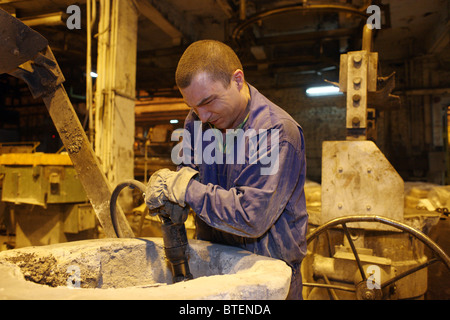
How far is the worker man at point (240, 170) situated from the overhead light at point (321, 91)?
254 inches

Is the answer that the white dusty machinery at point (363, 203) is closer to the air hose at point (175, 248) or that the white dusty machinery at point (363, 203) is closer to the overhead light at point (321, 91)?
the air hose at point (175, 248)

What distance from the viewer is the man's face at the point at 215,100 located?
1418 mm

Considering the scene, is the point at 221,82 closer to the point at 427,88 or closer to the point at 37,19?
the point at 37,19

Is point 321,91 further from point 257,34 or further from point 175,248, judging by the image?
point 175,248

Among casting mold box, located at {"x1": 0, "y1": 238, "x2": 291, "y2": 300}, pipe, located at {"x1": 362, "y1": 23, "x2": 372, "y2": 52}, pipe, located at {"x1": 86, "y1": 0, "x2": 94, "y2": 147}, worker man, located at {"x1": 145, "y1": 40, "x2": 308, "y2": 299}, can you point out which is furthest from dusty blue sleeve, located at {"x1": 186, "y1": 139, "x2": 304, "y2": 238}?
pipe, located at {"x1": 86, "y1": 0, "x2": 94, "y2": 147}

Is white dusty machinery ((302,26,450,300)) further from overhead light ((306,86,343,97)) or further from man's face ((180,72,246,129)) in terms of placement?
overhead light ((306,86,343,97))

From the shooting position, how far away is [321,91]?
7617 millimetres

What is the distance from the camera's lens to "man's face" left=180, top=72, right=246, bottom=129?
1418 mm

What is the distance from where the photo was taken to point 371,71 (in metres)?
2.62

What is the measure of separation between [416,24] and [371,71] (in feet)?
18.2

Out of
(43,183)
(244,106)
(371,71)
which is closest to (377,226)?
(371,71)

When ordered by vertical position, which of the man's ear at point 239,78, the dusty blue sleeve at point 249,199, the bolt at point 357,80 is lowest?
the dusty blue sleeve at point 249,199

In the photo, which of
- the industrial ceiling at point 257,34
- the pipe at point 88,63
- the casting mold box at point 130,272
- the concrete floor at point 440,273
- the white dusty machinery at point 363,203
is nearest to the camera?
the casting mold box at point 130,272

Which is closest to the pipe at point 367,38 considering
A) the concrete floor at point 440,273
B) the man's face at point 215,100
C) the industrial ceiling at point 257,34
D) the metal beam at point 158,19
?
the industrial ceiling at point 257,34
